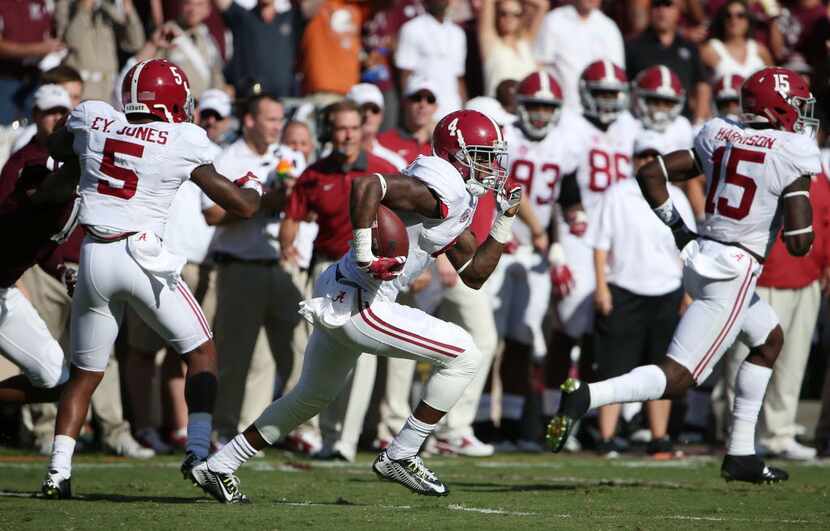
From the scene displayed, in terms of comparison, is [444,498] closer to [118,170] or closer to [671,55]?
[118,170]

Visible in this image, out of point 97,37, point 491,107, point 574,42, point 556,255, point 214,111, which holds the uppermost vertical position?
point 574,42

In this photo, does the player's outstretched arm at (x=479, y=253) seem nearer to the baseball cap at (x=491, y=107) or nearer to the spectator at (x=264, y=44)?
the baseball cap at (x=491, y=107)

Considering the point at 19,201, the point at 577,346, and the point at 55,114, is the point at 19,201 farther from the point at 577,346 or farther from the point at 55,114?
the point at 577,346

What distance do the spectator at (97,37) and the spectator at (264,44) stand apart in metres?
0.80

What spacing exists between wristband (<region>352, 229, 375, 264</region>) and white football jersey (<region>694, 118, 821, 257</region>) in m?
2.13

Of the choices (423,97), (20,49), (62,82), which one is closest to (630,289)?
(423,97)

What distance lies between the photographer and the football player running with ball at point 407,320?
234 inches

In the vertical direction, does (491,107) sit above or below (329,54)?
below

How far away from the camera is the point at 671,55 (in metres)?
11.4

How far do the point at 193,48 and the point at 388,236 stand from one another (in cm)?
521

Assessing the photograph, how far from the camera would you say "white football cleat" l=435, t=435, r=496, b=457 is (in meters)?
9.25

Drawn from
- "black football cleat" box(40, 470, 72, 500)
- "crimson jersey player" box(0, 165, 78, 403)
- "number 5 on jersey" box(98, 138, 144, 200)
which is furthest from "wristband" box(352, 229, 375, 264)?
"black football cleat" box(40, 470, 72, 500)

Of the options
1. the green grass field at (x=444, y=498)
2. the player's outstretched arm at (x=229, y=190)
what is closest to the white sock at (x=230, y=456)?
the green grass field at (x=444, y=498)

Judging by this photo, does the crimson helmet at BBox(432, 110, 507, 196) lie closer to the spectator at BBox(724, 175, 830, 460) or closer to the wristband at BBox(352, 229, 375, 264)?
the wristband at BBox(352, 229, 375, 264)
